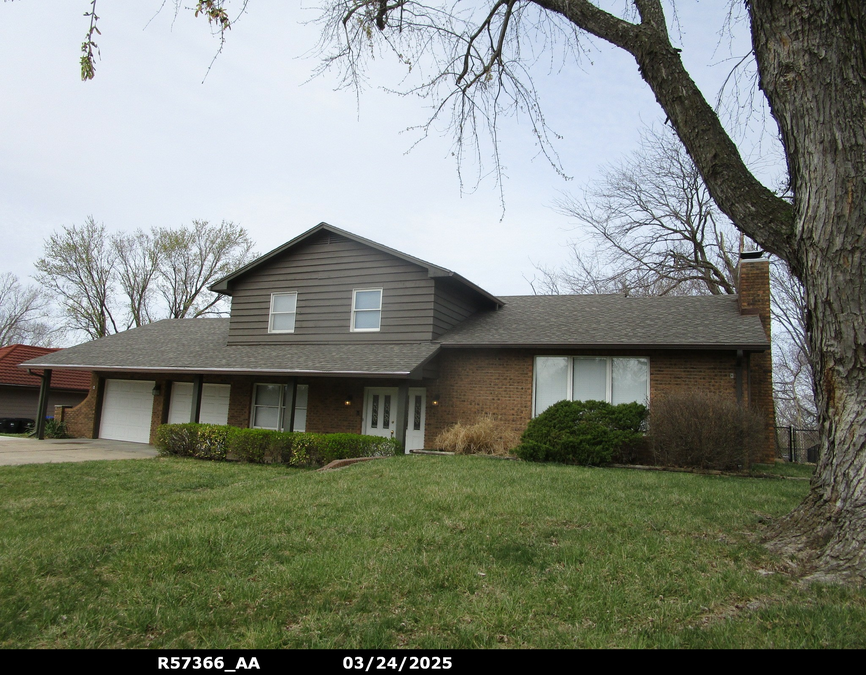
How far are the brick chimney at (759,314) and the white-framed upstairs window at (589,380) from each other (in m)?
2.48

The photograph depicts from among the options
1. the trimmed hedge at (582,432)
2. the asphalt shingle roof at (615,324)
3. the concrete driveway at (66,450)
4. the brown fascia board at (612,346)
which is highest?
the asphalt shingle roof at (615,324)

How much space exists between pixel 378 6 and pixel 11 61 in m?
4.74

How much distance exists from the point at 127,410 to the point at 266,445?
883 cm

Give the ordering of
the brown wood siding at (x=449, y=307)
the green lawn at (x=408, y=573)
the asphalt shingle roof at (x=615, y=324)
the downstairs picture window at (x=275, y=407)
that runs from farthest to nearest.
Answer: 1. the downstairs picture window at (x=275, y=407)
2. the brown wood siding at (x=449, y=307)
3. the asphalt shingle roof at (x=615, y=324)
4. the green lawn at (x=408, y=573)

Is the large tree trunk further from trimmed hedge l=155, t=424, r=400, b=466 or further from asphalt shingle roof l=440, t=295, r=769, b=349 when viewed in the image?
trimmed hedge l=155, t=424, r=400, b=466

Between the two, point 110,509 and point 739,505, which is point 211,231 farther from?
point 739,505

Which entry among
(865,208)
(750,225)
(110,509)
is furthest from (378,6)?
(110,509)

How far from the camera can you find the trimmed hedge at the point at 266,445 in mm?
12773

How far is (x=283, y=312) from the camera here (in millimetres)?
17500

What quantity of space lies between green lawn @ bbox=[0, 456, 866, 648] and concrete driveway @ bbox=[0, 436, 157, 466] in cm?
619

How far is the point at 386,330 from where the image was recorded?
15531mm

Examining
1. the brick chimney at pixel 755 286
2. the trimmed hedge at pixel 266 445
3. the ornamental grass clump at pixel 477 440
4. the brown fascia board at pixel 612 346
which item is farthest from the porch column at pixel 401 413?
the brick chimney at pixel 755 286

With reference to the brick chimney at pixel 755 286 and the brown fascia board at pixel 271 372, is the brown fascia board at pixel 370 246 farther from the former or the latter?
the brick chimney at pixel 755 286

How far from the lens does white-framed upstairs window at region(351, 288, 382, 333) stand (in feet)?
52.1
